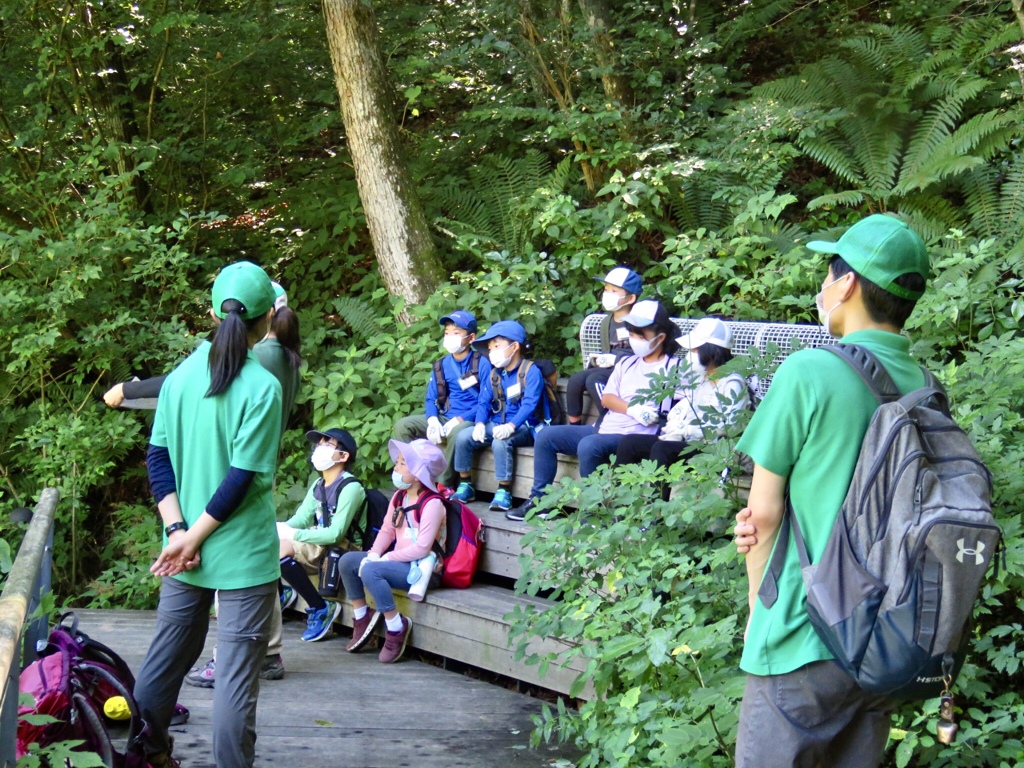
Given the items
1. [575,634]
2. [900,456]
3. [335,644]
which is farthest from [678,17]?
[900,456]

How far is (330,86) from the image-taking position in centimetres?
1007

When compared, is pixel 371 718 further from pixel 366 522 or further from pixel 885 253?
pixel 885 253

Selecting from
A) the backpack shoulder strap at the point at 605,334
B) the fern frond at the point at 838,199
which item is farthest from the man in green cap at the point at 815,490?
the fern frond at the point at 838,199

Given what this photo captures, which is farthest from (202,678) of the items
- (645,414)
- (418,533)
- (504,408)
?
(645,414)

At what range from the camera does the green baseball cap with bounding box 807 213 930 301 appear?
6.70 feet

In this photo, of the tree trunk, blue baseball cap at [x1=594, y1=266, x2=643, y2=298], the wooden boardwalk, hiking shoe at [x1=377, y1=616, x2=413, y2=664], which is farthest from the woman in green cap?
the tree trunk

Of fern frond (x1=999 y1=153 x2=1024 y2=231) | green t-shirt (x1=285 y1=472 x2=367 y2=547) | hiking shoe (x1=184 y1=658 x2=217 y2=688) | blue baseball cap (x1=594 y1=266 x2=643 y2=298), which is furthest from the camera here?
fern frond (x1=999 y1=153 x2=1024 y2=231)

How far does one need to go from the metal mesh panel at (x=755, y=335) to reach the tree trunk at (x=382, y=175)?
1853 mm

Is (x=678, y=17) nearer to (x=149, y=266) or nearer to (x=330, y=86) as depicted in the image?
(x=330, y=86)

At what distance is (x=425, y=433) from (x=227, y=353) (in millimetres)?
A: 3836

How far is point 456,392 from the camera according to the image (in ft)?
22.4

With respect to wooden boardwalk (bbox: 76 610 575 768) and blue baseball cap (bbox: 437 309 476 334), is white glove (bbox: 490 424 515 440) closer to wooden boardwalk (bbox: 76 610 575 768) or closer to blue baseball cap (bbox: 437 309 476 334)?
blue baseball cap (bbox: 437 309 476 334)

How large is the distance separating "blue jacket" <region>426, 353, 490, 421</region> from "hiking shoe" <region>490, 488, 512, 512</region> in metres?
0.68

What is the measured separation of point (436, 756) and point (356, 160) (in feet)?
18.9
